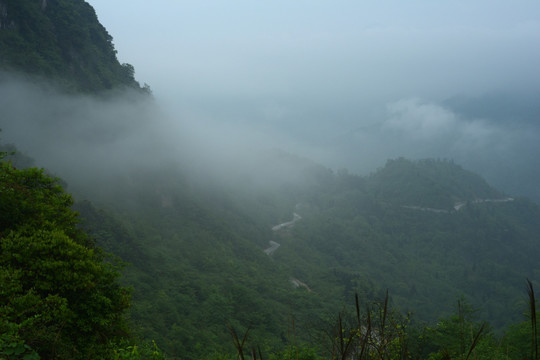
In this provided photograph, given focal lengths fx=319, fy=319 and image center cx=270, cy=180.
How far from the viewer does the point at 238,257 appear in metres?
55.2

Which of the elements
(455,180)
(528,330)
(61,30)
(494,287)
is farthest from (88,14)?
(455,180)

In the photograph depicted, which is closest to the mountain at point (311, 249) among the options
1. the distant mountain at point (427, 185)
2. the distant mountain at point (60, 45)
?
the distant mountain at point (427, 185)

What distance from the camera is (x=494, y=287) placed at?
7638 cm

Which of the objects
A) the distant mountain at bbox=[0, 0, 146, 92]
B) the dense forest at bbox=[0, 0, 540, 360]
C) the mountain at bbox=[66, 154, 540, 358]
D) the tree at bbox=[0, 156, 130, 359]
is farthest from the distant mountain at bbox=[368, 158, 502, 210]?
the tree at bbox=[0, 156, 130, 359]

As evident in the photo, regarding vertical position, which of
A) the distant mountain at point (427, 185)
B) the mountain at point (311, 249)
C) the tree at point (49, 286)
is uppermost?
the distant mountain at point (427, 185)

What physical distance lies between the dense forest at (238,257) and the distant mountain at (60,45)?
0.26 meters

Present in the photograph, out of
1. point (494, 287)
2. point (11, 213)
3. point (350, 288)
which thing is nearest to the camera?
point (11, 213)

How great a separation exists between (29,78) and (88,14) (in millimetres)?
24108

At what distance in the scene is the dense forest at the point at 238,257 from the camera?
8447 millimetres

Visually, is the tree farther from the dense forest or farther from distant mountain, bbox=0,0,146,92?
distant mountain, bbox=0,0,146,92

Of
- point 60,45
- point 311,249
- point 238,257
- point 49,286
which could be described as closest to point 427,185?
point 311,249

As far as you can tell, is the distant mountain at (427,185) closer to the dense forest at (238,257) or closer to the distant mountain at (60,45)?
the dense forest at (238,257)

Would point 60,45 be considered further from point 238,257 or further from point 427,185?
point 427,185

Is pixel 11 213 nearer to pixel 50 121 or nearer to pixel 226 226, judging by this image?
pixel 50 121
